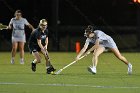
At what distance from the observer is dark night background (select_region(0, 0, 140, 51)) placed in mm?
36000

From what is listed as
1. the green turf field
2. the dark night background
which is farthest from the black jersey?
the dark night background

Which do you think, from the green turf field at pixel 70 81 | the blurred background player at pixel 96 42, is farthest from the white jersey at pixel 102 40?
the green turf field at pixel 70 81

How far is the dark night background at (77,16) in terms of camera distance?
118ft

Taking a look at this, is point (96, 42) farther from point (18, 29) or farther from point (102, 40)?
point (18, 29)

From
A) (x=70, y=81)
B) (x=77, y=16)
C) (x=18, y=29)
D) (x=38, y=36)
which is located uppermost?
(x=77, y=16)

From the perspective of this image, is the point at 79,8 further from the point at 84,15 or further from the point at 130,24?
the point at 130,24

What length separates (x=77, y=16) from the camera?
37781mm

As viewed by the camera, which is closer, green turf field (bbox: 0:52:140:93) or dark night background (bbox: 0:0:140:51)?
green turf field (bbox: 0:52:140:93)

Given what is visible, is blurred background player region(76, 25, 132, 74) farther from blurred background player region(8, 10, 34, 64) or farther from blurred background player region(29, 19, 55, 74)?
blurred background player region(8, 10, 34, 64)

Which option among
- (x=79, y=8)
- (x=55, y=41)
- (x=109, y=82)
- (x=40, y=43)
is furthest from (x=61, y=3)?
(x=109, y=82)

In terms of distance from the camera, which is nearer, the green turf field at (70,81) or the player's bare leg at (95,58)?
the green turf field at (70,81)

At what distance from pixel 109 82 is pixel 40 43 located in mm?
2933

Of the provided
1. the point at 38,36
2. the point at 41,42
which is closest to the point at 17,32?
the point at 41,42

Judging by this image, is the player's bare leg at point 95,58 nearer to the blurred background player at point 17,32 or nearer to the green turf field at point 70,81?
the green turf field at point 70,81
